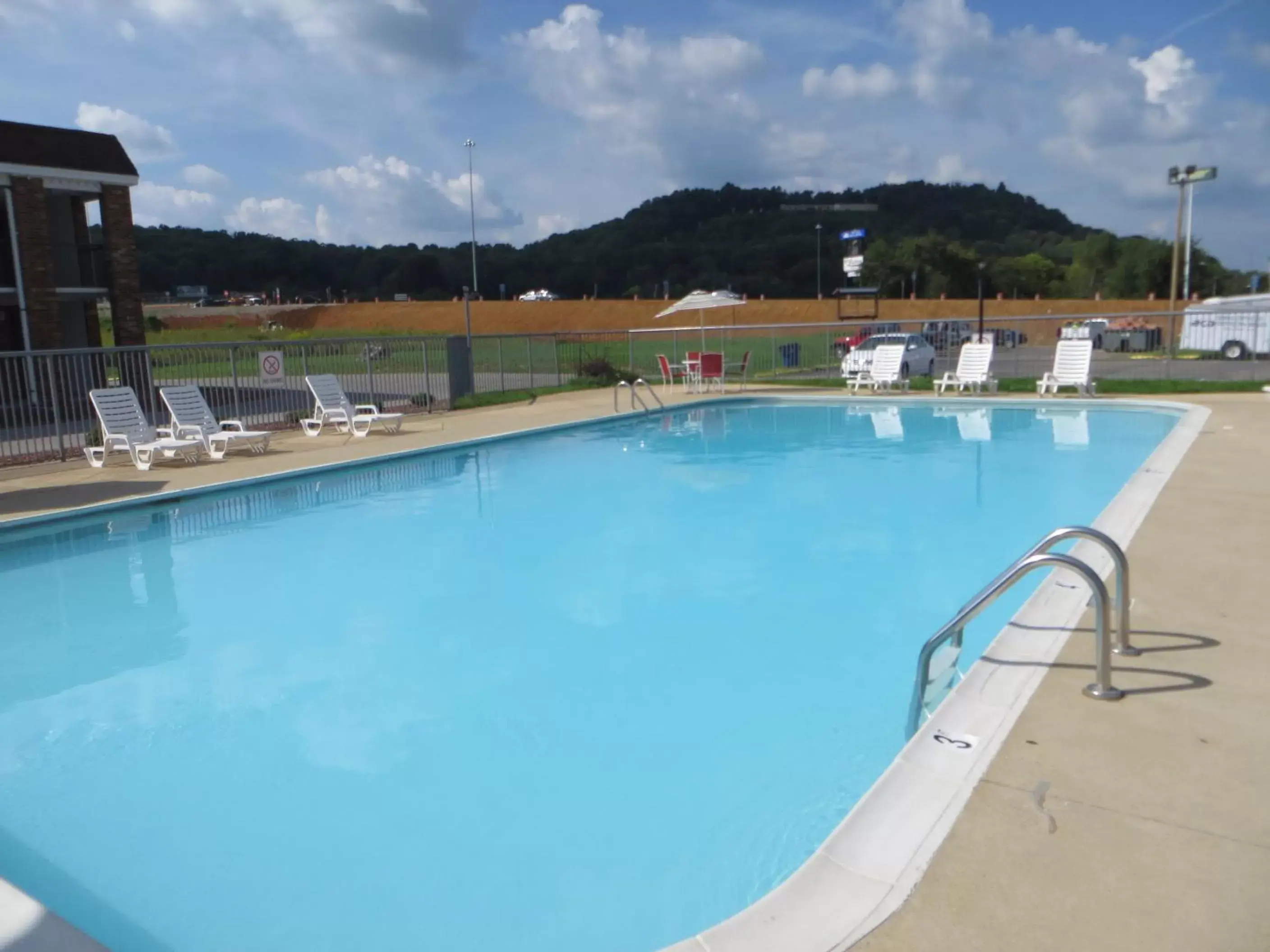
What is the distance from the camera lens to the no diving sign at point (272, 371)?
49.3ft

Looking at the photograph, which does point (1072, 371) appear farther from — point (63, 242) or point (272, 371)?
point (63, 242)

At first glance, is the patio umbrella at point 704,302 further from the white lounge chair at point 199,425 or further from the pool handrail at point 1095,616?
the pool handrail at point 1095,616

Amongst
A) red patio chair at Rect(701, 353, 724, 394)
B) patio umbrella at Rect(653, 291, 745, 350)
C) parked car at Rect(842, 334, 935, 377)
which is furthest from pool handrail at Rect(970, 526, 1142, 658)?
parked car at Rect(842, 334, 935, 377)

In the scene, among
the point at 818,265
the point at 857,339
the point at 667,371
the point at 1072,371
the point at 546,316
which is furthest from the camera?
the point at 818,265

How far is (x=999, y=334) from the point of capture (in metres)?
32.8

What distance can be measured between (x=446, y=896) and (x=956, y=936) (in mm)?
A: 1939

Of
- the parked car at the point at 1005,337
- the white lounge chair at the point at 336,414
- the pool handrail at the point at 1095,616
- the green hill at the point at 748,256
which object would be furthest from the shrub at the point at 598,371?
the green hill at the point at 748,256

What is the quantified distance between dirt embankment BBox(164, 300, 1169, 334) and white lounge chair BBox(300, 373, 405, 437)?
114 feet

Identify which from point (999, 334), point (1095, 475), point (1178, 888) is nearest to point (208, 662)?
point (1178, 888)

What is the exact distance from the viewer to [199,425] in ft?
42.4

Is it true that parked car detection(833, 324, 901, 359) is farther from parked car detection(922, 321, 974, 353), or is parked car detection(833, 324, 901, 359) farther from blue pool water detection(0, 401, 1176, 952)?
blue pool water detection(0, 401, 1176, 952)

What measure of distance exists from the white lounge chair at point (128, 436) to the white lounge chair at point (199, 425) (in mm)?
162

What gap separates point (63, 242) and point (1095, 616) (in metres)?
21.7

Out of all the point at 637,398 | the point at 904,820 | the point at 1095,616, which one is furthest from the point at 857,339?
the point at 904,820
